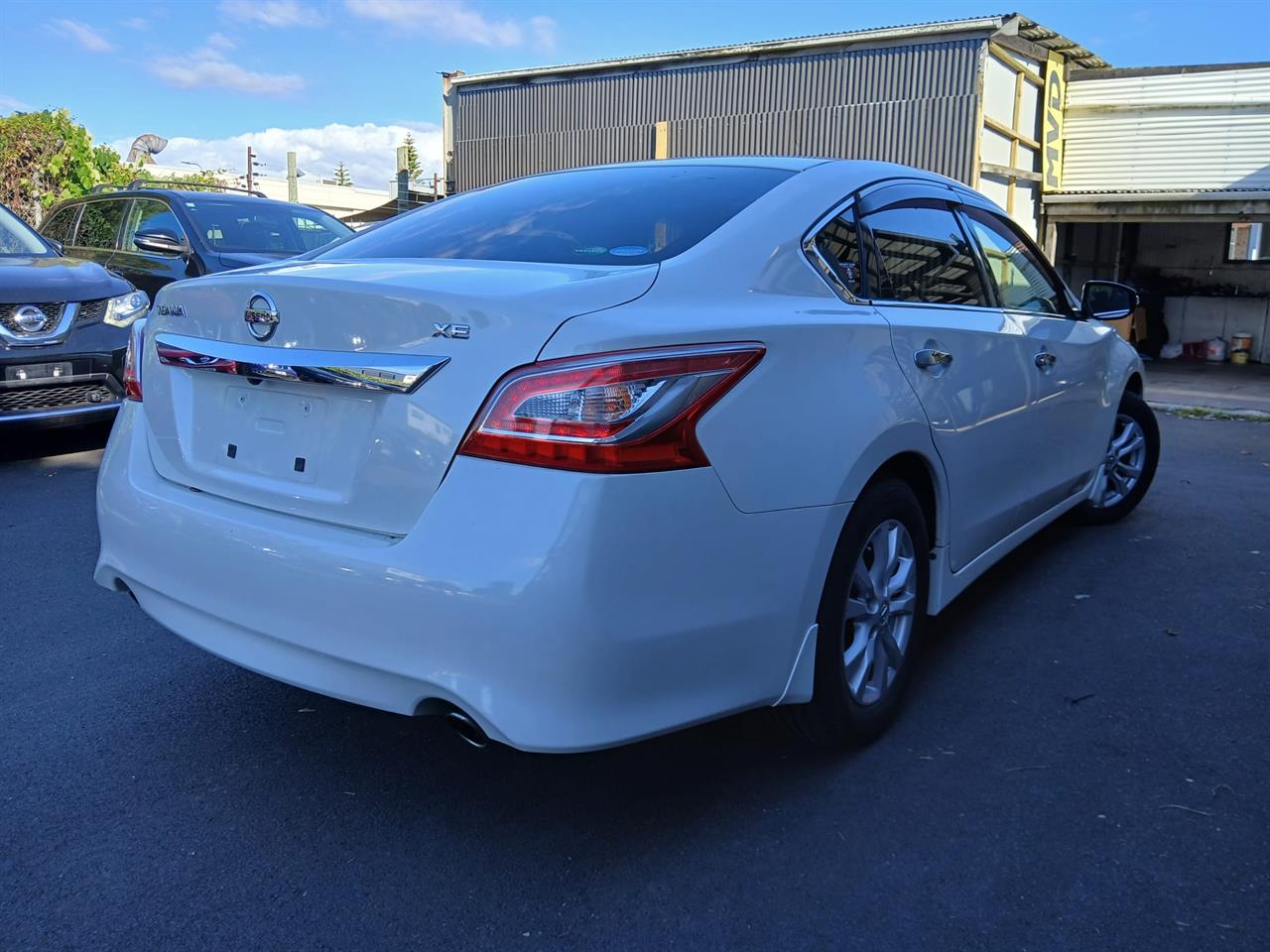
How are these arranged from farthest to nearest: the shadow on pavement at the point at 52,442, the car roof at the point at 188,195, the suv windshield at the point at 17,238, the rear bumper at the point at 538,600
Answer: the car roof at the point at 188,195, the suv windshield at the point at 17,238, the shadow on pavement at the point at 52,442, the rear bumper at the point at 538,600

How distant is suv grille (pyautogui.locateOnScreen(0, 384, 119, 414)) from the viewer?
612 cm

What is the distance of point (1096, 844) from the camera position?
2.52 m

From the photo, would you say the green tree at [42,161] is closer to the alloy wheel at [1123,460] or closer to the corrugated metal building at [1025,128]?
the corrugated metal building at [1025,128]

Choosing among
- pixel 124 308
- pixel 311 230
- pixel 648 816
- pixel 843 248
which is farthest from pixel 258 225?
pixel 648 816

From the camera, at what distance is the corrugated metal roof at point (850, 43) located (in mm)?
15891

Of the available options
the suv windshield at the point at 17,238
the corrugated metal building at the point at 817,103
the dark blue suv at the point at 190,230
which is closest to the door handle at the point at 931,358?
the dark blue suv at the point at 190,230

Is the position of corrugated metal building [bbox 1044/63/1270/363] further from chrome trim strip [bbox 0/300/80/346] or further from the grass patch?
chrome trim strip [bbox 0/300/80/346]

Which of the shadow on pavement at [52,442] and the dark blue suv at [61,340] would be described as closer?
the dark blue suv at [61,340]

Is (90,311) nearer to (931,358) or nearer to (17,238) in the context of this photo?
(17,238)

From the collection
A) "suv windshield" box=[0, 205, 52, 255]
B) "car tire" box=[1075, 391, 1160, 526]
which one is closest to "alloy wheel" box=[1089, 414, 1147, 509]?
"car tire" box=[1075, 391, 1160, 526]

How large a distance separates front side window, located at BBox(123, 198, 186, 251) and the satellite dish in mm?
16917

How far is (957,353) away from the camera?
325cm

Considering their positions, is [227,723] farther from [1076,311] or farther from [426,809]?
[1076,311]

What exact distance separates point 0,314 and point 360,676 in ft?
16.6
